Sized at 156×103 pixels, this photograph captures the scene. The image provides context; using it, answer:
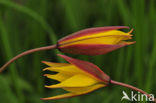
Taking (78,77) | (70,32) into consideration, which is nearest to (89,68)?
(78,77)

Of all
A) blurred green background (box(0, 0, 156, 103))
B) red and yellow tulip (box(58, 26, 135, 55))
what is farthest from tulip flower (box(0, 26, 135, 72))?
blurred green background (box(0, 0, 156, 103))

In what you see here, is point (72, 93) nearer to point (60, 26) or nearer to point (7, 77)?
point (7, 77)

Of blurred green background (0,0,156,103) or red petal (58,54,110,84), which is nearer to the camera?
red petal (58,54,110,84)

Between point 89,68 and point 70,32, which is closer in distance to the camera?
point 89,68

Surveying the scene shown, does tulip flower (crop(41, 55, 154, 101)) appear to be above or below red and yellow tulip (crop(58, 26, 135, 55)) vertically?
below

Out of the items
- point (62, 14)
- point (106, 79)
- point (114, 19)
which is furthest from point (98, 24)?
point (106, 79)

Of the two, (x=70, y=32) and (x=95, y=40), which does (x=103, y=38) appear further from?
(x=70, y=32)

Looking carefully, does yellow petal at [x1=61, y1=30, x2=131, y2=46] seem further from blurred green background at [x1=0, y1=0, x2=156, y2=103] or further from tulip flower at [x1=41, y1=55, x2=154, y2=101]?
blurred green background at [x1=0, y1=0, x2=156, y2=103]
